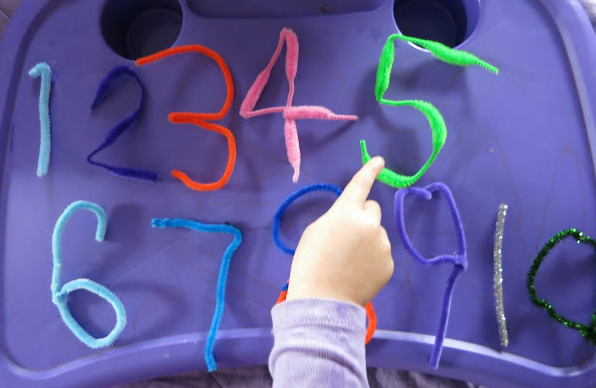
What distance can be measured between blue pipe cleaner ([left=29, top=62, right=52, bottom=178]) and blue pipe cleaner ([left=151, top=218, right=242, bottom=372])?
0.14 meters

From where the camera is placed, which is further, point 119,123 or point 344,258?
point 119,123

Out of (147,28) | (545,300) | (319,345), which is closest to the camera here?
(319,345)

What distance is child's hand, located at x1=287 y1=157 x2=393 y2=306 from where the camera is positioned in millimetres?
372

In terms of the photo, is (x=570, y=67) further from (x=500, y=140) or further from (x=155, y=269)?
(x=155, y=269)

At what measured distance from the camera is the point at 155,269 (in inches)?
18.6

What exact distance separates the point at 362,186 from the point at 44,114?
1.15ft

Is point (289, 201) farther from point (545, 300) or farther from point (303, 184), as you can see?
point (545, 300)

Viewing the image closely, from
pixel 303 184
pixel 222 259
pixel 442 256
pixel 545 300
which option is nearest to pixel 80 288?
pixel 222 259

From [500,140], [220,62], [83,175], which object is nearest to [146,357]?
[83,175]

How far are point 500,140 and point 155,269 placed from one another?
1.24 feet

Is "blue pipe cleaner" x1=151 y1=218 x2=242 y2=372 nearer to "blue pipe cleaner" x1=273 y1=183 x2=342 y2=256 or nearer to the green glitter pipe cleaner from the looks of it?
"blue pipe cleaner" x1=273 y1=183 x2=342 y2=256

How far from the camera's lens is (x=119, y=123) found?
482mm

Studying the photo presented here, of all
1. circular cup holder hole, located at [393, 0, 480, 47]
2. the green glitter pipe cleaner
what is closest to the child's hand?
the green glitter pipe cleaner

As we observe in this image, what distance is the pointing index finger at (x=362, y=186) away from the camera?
1.33 ft
